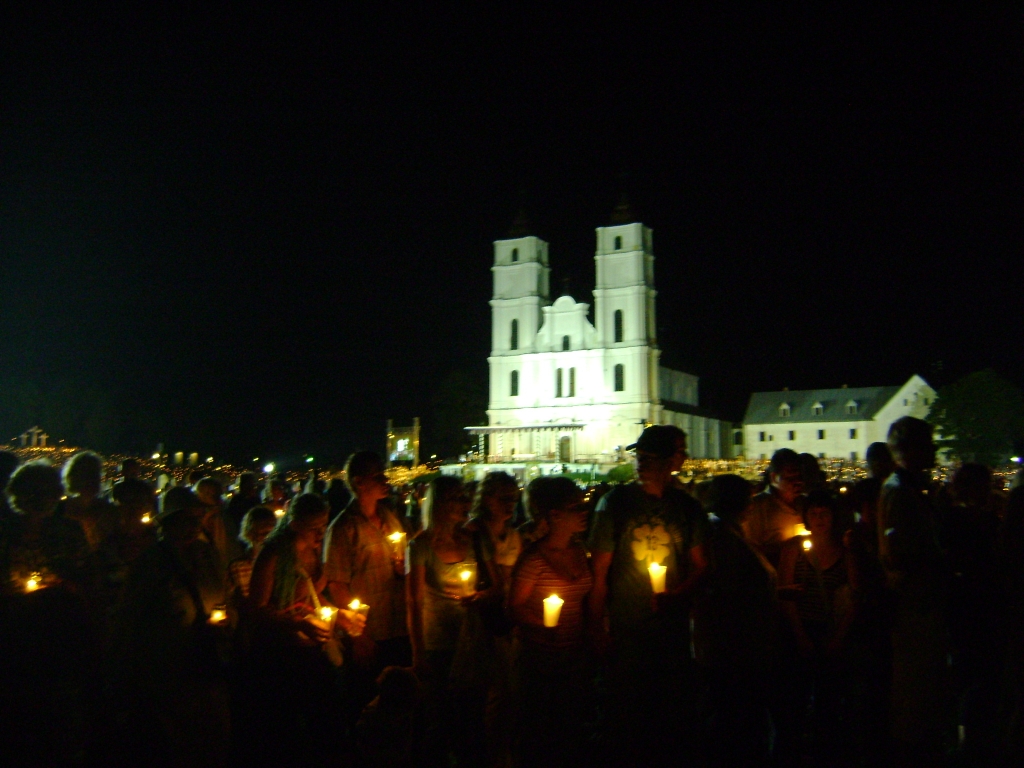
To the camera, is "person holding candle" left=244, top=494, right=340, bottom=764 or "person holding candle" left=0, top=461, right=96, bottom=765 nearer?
"person holding candle" left=0, top=461, right=96, bottom=765

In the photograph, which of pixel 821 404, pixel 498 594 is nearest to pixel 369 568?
pixel 498 594

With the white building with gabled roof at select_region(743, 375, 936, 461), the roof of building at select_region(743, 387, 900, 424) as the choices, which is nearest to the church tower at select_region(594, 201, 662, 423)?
the white building with gabled roof at select_region(743, 375, 936, 461)

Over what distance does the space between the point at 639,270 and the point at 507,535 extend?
5859 centimetres

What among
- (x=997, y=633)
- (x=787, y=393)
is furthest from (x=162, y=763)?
(x=787, y=393)

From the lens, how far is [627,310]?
63344mm

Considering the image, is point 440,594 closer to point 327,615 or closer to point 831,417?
point 327,615

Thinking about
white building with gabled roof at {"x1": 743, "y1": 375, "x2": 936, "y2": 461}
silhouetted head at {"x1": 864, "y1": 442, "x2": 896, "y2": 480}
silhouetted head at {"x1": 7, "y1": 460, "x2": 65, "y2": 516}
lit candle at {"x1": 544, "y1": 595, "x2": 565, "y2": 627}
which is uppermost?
white building with gabled roof at {"x1": 743, "y1": 375, "x2": 936, "y2": 461}

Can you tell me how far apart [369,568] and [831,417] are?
215 ft

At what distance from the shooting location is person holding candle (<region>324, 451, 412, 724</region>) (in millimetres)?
5625

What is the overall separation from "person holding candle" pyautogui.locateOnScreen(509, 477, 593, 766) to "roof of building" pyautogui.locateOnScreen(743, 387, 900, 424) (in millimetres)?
65138

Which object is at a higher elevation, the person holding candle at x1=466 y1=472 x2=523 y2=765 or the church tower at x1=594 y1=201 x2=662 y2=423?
the church tower at x1=594 y1=201 x2=662 y2=423

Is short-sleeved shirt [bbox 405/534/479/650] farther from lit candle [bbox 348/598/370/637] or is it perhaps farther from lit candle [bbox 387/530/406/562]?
lit candle [bbox 387/530/406/562]

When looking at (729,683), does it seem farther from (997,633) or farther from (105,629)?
(105,629)

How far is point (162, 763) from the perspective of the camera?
5.05 m
